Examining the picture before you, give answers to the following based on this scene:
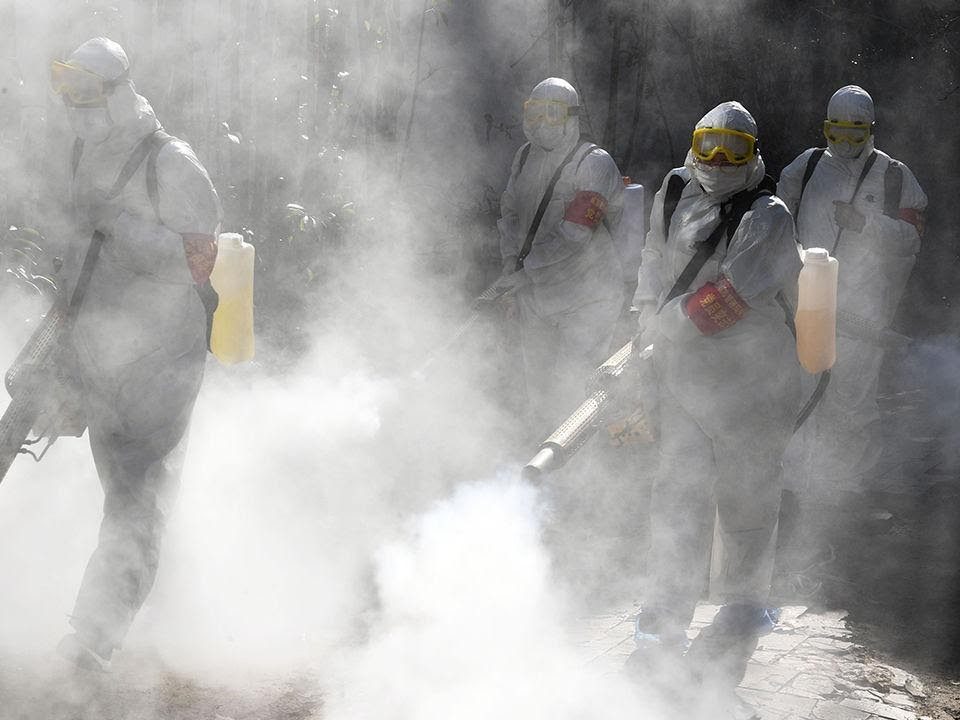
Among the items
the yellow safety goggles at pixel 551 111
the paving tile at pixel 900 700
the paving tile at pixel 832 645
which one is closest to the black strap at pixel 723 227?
the paving tile at pixel 832 645

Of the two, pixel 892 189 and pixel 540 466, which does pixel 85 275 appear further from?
pixel 892 189

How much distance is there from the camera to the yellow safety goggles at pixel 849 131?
277 inches

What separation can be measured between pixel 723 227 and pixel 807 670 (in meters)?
1.77

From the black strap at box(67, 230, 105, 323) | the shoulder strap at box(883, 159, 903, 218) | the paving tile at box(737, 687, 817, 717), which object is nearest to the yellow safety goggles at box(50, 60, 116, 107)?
the black strap at box(67, 230, 105, 323)

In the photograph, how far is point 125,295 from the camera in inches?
179

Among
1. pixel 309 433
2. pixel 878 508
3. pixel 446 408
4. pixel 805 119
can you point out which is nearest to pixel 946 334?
pixel 805 119

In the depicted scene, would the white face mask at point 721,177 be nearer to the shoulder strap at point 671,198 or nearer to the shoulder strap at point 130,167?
the shoulder strap at point 671,198

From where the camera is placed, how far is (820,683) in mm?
4621

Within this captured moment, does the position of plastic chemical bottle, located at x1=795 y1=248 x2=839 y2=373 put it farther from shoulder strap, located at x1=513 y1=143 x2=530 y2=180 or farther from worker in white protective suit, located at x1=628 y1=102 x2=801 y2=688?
shoulder strap, located at x1=513 y1=143 x2=530 y2=180

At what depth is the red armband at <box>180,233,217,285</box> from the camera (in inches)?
178

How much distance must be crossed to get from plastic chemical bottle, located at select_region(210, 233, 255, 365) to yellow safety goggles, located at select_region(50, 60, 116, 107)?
76 centimetres

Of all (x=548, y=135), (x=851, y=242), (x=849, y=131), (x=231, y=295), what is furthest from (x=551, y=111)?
(x=231, y=295)

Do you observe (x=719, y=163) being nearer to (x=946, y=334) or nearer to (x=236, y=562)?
(x=236, y=562)

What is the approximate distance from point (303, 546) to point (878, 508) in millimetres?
3467
